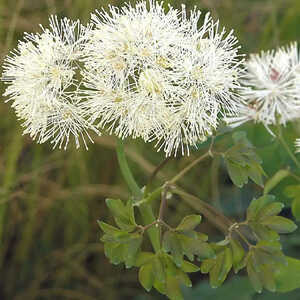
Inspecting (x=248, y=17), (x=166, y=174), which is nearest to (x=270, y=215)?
(x=166, y=174)

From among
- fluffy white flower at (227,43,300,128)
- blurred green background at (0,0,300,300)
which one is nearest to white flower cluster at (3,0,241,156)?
fluffy white flower at (227,43,300,128)

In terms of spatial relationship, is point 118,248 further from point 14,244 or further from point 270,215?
point 14,244

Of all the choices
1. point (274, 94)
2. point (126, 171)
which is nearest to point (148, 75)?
point (126, 171)

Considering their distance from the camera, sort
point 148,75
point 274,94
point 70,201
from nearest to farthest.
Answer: point 148,75 → point 274,94 → point 70,201

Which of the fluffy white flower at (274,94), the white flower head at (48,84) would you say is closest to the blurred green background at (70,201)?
the fluffy white flower at (274,94)

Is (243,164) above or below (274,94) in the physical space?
below

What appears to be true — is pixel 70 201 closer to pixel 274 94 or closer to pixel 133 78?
pixel 274 94

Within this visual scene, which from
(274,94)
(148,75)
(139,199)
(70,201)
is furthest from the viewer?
(70,201)

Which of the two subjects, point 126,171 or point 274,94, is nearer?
point 126,171
